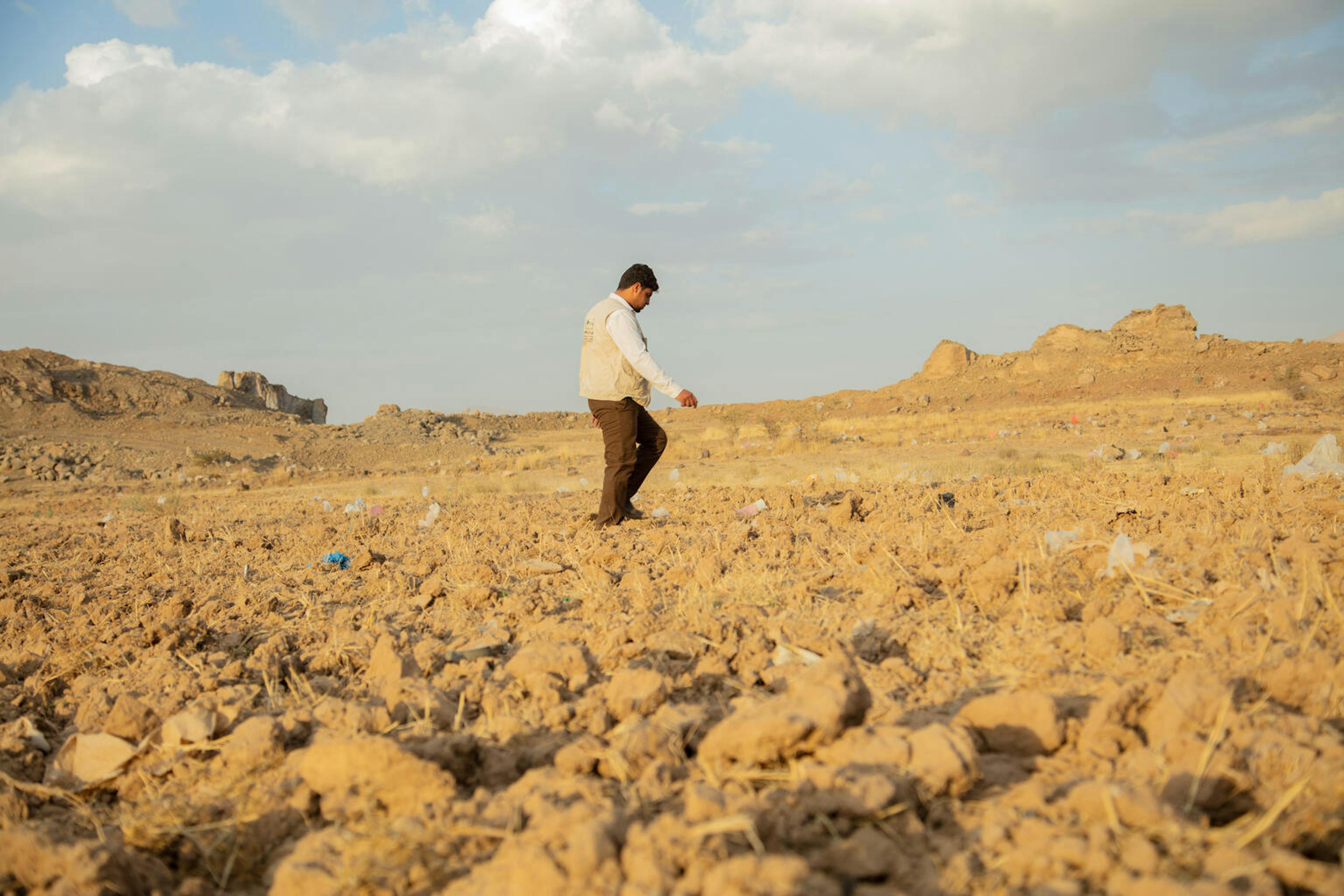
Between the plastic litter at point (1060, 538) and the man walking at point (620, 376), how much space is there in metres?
2.34

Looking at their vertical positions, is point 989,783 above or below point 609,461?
below

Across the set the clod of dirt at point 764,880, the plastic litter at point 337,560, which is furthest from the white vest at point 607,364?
the clod of dirt at point 764,880

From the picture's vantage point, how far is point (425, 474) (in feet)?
51.2

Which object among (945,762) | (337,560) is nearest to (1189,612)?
(945,762)

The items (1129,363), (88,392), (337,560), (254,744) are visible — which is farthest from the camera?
(1129,363)

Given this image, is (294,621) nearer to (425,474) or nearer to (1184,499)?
(1184,499)

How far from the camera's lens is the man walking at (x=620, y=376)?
209 inches

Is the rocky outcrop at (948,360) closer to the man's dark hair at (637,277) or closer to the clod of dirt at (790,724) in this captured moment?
the man's dark hair at (637,277)

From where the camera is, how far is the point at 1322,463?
5715 millimetres

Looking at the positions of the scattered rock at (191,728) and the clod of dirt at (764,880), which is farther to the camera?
the scattered rock at (191,728)

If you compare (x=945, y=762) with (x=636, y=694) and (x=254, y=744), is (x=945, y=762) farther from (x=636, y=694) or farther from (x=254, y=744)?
(x=254, y=744)

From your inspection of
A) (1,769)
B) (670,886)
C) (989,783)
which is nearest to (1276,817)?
(989,783)

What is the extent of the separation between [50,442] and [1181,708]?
22.7 m

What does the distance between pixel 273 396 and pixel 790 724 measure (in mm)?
38272
